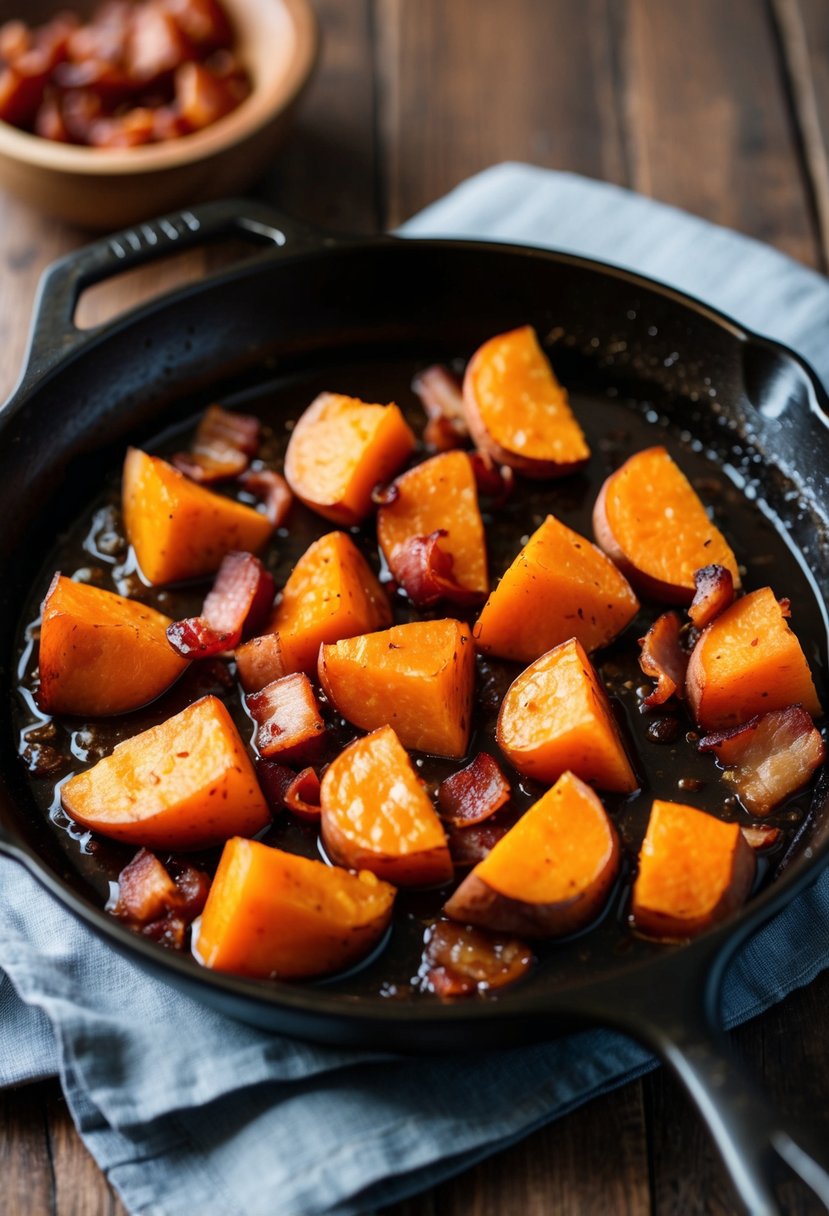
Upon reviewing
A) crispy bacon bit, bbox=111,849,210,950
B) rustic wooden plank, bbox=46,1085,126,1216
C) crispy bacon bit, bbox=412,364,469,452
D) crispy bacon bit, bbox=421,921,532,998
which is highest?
crispy bacon bit, bbox=412,364,469,452

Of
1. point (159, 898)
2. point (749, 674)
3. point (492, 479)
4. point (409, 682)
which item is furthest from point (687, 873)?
point (492, 479)

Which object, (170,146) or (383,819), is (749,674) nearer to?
(383,819)

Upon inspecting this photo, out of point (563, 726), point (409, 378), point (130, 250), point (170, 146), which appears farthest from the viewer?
point (170, 146)

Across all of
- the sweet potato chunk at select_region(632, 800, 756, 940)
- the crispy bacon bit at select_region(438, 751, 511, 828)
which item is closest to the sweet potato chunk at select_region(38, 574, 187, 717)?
the crispy bacon bit at select_region(438, 751, 511, 828)

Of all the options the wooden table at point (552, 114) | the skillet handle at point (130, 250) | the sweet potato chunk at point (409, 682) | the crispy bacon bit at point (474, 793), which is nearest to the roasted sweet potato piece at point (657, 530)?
the sweet potato chunk at point (409, 682)

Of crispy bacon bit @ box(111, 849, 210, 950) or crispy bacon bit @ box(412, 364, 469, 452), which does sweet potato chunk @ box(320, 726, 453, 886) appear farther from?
crispy bacon bit @ box(412, 364, 469, 452)

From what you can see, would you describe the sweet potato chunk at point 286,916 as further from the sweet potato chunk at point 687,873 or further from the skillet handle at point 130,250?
the skillet handle at point 130,250

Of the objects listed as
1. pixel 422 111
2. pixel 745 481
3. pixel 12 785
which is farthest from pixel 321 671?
pixel 422 111
